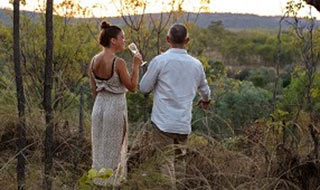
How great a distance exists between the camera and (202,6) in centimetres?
902

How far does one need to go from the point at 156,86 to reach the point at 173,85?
17cm

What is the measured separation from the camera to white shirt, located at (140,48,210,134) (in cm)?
458

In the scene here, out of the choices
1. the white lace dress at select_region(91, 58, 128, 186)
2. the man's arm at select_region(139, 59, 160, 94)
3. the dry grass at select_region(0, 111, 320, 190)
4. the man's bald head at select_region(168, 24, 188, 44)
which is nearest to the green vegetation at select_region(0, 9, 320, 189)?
the dry grass at select_region(0, 111, 320, 190)

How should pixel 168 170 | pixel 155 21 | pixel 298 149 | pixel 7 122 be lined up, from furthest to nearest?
pixel 155 21 → pixel 7 122 → pixel 298 149 → pixel 168 170

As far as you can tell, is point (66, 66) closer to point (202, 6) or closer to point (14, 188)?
point (202, 6)

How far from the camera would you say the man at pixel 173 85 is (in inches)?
180

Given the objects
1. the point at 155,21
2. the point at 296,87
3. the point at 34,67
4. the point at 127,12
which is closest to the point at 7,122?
the point at 34,67

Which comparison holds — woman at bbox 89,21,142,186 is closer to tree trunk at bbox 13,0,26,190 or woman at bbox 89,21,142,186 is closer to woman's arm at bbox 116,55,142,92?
woman's arm at bbox 116,55,142,92

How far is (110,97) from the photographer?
480 centimetres

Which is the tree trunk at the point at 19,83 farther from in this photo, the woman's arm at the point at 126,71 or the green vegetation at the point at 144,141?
the woman's arm at the point at 126,71

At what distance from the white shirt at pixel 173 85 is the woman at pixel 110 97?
0.49 feet

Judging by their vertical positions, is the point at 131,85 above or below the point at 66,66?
above

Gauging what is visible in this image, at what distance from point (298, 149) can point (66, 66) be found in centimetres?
548

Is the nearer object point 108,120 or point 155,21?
point 108,120
